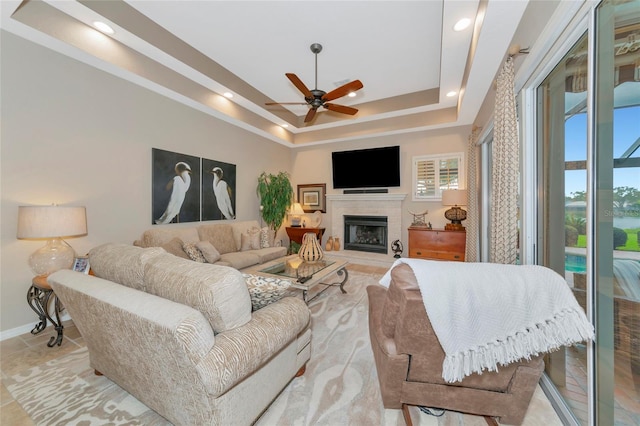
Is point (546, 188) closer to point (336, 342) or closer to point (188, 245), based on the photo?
point (336, 342)

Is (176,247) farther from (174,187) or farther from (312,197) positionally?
(312,197)

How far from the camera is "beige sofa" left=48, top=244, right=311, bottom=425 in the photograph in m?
1.02

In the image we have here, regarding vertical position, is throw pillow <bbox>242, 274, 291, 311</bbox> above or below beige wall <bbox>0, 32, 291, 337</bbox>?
below

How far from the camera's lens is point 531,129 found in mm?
1906

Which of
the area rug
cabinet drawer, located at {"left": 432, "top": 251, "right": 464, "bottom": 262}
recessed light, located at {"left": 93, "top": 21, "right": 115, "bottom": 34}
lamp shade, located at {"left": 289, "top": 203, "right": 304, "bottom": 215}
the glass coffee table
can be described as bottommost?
the area rug

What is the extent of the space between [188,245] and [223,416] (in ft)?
8.39

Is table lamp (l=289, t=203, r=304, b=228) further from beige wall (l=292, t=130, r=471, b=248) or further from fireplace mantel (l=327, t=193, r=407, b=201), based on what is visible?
fireplace mantel (l=327, t=193, r=407, b=201)

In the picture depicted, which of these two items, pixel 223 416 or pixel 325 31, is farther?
pixel 325 31

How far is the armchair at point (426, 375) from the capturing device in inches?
44.5

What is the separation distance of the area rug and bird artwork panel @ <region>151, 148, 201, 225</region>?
1924mm

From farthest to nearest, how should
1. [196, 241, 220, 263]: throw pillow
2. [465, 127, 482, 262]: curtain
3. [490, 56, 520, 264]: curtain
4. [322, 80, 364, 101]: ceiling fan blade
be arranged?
[465, 127, 482, 262]: curtain, [196, 241, 220, 263]: throw pillow, [322, 80, 364, 101]: ceiling fan blade, [490, 56, 520, 264]: curtain

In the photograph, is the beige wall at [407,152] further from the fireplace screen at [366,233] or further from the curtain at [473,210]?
the curtain at [473,210]

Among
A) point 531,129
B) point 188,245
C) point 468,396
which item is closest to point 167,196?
point 188,245

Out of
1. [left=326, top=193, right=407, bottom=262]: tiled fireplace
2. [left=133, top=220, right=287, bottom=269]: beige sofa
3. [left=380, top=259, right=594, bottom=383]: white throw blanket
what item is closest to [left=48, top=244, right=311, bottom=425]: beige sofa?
[left=380, top=259, right=594, bottom=383]: white throw blanket
